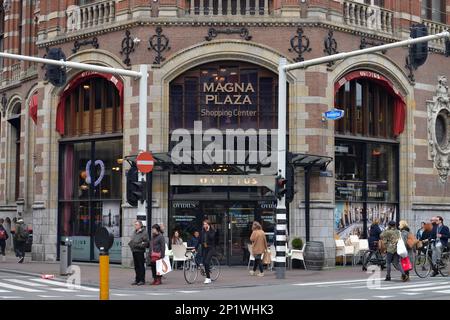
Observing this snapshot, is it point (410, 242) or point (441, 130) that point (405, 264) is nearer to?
point (410, 242)

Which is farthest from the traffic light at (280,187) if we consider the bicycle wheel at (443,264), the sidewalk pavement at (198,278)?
the bicycle wheel at (443,264)

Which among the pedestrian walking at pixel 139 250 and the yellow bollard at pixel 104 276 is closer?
the yellow bollard at pixel 104 276

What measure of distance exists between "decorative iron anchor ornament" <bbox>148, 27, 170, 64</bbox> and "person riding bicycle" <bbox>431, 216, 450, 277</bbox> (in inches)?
435

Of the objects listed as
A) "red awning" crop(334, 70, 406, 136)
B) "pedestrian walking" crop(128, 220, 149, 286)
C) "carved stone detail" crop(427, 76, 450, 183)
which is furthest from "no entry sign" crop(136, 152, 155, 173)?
"carved stone detail" crop(427, 76, 450, 183)

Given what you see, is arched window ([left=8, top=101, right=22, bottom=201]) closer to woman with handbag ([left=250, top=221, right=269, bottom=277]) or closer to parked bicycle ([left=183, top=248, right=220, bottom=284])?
woman with handbag ([left=250, top=221, right=269, bottom=277])

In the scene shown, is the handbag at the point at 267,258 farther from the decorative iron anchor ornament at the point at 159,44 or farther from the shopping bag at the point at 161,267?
the decorative iron anchor ornament at the point at 159,44

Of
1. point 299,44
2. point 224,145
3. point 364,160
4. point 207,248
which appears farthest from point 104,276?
point 364,160

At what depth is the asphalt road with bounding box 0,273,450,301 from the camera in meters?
18.8

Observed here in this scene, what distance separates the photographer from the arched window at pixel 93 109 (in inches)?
1242

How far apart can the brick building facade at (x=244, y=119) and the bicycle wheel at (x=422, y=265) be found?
422cm

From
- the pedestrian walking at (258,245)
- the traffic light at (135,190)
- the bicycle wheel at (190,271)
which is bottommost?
the bicycle wheel at (190,271)
